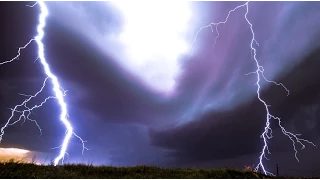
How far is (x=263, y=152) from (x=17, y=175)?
20.2 m

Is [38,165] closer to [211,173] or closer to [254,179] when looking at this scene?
[211,173]

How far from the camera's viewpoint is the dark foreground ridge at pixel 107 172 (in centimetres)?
2200

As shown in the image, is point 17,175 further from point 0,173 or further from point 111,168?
point 111,168

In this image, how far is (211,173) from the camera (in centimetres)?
2288

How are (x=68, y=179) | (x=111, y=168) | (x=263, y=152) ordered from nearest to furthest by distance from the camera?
1. (x=68, y=179)
2. (x=111, y=168)
3. (x=263, y=152)

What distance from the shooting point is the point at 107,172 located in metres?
23.4

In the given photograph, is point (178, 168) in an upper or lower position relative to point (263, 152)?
lower

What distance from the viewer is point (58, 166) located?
984 inches

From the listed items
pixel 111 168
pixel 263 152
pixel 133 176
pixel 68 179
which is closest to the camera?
pixel 68 179

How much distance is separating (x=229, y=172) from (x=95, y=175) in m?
9.27

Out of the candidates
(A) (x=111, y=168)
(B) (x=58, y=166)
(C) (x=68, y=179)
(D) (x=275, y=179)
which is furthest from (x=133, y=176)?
(D) (x=275, y=179)

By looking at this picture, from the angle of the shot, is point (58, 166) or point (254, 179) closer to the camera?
point (254, 179)

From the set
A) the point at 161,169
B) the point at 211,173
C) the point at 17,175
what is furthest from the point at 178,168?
the point at 17,175

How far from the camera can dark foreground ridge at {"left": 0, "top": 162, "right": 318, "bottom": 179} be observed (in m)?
22.0
